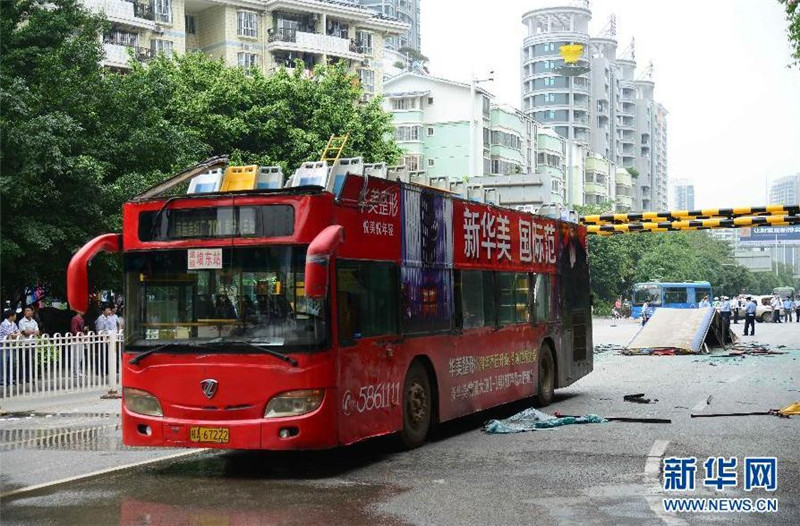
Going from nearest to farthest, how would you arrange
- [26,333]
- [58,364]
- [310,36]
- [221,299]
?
1. [221,299]
2. [58,364]
3. [26,333]
4. [310,36]

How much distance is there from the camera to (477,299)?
1440cm

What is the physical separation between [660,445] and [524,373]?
416 centimetres

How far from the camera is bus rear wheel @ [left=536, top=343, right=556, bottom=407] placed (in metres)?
17.0

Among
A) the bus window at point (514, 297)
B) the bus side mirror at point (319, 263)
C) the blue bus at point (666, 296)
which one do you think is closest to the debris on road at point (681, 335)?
the bus window at point (514, 297)

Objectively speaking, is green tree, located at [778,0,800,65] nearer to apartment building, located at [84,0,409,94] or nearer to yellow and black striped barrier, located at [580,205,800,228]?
yellow and black striped barrier, located at [580,205,800,228]

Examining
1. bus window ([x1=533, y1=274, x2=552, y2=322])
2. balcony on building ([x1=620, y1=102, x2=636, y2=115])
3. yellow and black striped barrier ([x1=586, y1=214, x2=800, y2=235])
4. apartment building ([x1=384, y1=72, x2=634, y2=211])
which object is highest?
balcony on building ([x1=620, y1=102, x2=636, y2=115])

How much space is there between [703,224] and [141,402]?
24.3 metres

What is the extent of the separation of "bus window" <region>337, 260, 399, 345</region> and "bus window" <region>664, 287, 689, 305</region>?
63829 mm

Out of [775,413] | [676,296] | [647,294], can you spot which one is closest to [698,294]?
Answer: [676,296]

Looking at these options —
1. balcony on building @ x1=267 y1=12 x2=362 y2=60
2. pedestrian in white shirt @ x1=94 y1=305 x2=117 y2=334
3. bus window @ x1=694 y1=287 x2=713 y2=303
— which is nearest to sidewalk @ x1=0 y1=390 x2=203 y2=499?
pedestrian in white shirt @ x1=94 y1=305 x2=117 y2=334

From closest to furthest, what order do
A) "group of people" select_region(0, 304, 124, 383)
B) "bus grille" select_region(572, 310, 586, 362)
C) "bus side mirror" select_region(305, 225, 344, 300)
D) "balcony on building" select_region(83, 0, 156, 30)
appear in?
"bus side mirror" select_region(305, 225, 344, 300) → "bus grille" select_region(572, 310, 586, 362) → "group of people" select_region(0, 304, 124, 383) → "balcony on building" select_region(83, 0, 156, 30)

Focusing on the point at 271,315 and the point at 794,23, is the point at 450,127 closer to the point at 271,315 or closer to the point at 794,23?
the point at 794,23

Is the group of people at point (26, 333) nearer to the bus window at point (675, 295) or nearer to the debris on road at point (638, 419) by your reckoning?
the debris on road at point (638, 419)

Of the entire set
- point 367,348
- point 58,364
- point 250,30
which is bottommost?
point 58,364
